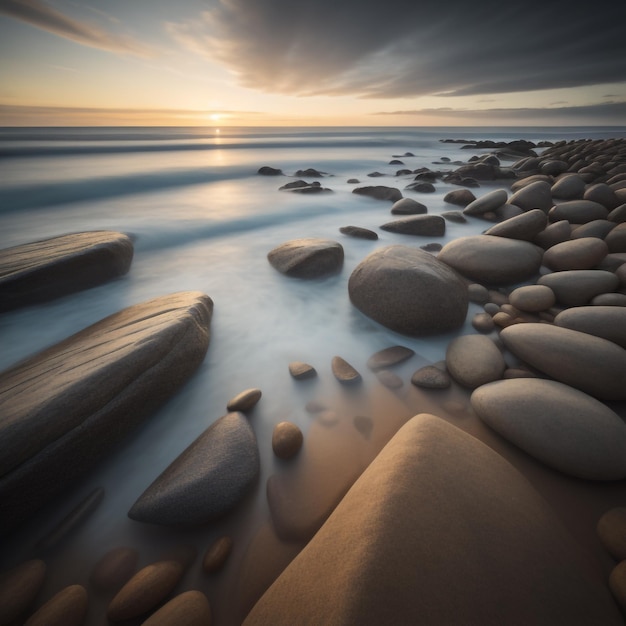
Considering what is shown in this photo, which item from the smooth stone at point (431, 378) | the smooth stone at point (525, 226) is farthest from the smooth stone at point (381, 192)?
the smooth stone at point (431, 378)

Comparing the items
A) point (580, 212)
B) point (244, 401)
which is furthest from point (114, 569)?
point (580, 212)

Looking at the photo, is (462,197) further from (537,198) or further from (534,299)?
(534,299)

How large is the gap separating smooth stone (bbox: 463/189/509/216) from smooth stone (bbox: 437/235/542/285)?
2227 millimetres

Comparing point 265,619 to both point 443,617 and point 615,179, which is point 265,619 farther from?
point 615,179

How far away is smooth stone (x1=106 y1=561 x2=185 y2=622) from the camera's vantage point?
37.7 inches

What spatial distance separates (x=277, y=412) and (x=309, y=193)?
7218 millimetres

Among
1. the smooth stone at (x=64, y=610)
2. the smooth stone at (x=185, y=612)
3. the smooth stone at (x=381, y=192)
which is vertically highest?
the smooth stone at (x=185, y=612)

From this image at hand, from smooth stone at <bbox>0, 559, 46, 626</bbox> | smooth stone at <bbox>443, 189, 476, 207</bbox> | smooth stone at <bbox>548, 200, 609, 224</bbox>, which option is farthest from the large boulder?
smooth stone at <bbox>443, 189, 476, 207</bbox>

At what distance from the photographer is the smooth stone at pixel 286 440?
145 centimetres

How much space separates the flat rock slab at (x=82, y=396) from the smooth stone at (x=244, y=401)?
0.38 m

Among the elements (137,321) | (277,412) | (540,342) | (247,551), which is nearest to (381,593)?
(247,551)

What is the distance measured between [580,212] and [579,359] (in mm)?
3404

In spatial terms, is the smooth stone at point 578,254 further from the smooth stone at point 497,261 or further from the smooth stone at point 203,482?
the smooth stone at point 203,482

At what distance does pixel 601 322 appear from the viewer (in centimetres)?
181
